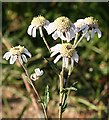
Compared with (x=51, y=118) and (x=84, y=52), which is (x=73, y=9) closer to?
(x=84, y=52)

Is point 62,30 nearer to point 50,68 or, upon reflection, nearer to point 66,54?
point 66,54

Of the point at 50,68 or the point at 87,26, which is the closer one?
the point at 87,26

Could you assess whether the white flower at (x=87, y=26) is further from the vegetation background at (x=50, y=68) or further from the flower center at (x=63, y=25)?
the vegetation background at (x=50, y=68)

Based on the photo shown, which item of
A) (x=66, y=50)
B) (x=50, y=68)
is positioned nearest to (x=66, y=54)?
(x=66, y=50)

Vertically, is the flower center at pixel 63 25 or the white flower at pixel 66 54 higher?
the flower center at pixel 63 25

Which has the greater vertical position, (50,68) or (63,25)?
(63,25)

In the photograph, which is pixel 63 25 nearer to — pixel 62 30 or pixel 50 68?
pixel 62 30

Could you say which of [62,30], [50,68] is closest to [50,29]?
[62,30]

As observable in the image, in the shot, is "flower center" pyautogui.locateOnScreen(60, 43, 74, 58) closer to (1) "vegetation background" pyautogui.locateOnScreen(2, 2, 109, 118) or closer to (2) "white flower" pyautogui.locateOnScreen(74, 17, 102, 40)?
(2) "white flower" pyautogui.locateOnScreen(74, 17, 102, 40)

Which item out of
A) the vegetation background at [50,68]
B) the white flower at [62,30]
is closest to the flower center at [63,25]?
the white flower at [62,30]
